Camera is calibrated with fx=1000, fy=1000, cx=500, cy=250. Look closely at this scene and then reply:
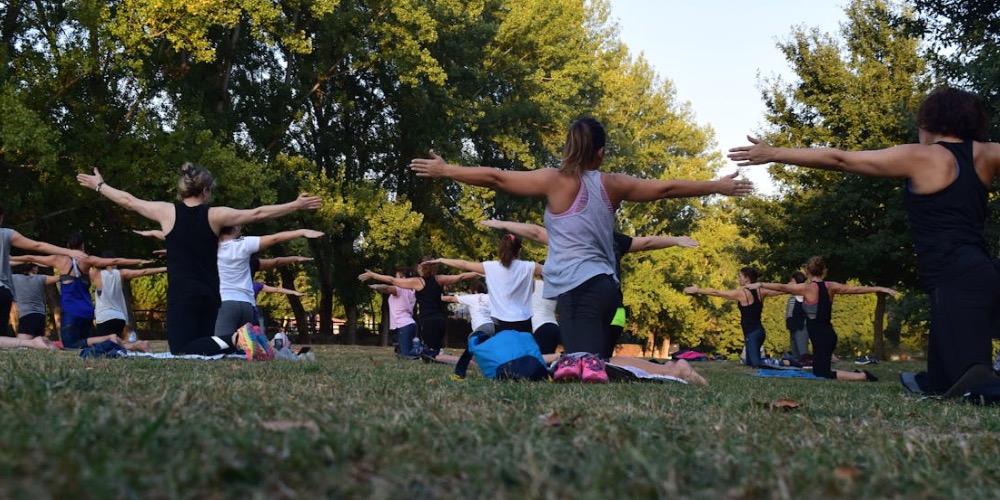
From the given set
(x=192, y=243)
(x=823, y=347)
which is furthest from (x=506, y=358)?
(x=823, y=347)

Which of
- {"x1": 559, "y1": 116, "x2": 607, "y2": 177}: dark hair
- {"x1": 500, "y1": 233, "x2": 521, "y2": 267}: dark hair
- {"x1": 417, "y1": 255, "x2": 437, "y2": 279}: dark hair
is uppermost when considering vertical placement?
{"x1": 559, "y1": 116, "x2": 607, "y2": 177}: dark hair

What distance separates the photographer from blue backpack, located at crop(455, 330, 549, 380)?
7.93m

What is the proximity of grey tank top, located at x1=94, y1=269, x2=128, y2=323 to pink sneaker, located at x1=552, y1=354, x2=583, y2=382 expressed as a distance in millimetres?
11635

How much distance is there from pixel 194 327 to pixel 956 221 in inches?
299

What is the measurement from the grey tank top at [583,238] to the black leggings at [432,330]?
9.68 m

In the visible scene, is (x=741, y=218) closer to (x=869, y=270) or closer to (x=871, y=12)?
(x=869, y=270)

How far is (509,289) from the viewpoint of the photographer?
522 inches

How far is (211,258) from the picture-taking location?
10594mm

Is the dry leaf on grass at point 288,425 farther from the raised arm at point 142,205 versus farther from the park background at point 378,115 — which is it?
the park background at point 378,115

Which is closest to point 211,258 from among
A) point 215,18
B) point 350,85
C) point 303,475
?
point 303,475

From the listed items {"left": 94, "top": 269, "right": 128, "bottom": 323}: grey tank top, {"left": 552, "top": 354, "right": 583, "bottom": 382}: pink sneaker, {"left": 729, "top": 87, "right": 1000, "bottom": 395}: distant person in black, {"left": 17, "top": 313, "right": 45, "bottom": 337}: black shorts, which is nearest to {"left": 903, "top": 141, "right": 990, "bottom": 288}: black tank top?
{"left": 729, "top": 87, "right": 1000, "bottom": 395}: distant person in black

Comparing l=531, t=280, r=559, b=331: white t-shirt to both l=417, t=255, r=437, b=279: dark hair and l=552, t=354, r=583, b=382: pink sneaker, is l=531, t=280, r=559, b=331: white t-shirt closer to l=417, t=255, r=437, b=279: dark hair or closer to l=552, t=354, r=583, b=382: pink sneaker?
l=417, t=255, r=437, b=279: dark hair

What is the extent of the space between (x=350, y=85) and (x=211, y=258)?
27391mm

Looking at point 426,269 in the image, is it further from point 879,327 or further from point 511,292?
point 879,327
